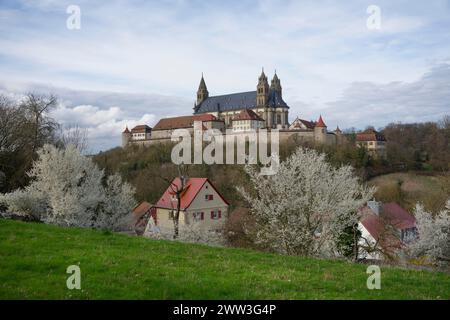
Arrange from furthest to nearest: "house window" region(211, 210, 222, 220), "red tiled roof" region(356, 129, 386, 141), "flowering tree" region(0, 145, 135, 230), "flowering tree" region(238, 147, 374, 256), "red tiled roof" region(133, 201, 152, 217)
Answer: "red tiled roof" region(356, 129, 386, 141) < "red tiled roof" region(133, 201, 152, 217) < "house window" region(211, 210, 222, 220) < "flowering tree" region(0, 145, 135, 230) < "flowering tree" region(238, 147, 374, 256)

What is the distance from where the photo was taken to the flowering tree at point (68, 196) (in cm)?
2442

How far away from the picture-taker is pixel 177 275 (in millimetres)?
8984

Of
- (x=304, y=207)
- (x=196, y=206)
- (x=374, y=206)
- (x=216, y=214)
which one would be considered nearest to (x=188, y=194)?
(x=196, y=206)

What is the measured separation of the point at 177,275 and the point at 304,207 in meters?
9.52

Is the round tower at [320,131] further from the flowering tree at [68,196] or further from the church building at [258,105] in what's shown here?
the flowering tree at [68,196]

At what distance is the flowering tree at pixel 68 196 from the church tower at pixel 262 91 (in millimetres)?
97773

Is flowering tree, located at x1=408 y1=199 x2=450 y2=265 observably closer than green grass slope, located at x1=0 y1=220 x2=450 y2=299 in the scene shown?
No

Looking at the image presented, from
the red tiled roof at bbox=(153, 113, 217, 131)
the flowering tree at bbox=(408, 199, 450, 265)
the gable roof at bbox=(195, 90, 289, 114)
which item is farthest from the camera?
the gable roof at bbox=(195, 90, 289, 114)

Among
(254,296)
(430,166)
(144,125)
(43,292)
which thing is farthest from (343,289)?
(144,125)

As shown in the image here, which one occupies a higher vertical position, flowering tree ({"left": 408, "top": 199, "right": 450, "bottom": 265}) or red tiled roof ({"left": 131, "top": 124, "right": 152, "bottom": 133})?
red tiled roof ({"left": 131, "top": 124, "right": 152, "bottom": 133})

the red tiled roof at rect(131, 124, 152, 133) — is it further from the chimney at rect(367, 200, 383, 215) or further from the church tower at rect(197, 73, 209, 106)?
the chimney at rect(367, 200, 383, 215)

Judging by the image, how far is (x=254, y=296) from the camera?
25.2ft

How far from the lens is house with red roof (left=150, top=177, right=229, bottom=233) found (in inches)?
1554

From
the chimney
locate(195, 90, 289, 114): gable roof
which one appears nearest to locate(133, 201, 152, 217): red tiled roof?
the chimney
